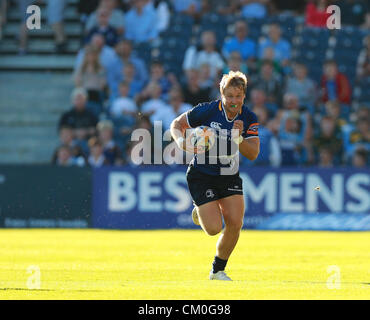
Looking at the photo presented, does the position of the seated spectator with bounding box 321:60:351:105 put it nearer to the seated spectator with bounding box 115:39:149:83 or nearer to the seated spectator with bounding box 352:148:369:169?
the seated spectator with bounding box 352:148:369:169

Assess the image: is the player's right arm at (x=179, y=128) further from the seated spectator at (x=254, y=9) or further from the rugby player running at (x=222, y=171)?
the seated spectator at (x=254, y=9)

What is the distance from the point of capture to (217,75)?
19.7 metres

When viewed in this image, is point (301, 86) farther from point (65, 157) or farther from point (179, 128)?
point (179, 128)

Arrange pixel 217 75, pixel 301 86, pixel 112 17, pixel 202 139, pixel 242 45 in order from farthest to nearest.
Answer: pixel 112 17 < pixel 242 45 < pixel 301 86 < pixel 217 75 < pixel 202 139

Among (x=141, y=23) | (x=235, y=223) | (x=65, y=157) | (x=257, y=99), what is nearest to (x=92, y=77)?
(x=141, y=23)

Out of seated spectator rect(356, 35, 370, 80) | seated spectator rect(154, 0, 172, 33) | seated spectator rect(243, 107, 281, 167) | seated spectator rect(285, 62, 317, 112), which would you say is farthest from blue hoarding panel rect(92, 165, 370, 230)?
seated spectator rect(154, 0, 172, 33)

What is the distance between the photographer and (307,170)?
1822 cm

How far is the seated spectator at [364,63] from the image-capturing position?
21328mm

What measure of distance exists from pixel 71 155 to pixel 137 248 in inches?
210

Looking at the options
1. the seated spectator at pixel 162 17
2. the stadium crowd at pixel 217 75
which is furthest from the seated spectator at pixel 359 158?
the seated spectator at pixel 162 17

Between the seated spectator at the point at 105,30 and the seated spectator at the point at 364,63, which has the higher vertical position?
the seated spectator at the point at 105,30

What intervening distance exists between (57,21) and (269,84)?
551cm

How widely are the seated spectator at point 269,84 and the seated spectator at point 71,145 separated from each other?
3753 mm
